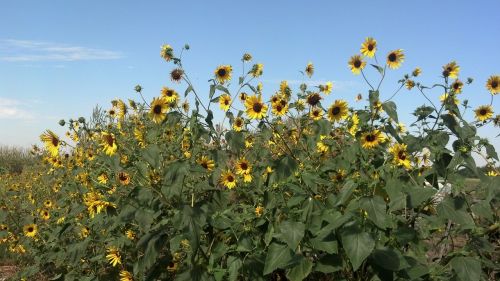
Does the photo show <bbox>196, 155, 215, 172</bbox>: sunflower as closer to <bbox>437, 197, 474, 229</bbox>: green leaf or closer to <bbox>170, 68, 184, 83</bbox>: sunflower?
<bbox>170, 68, 184, 83</bbox>: sunflower

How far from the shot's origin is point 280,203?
314 centimetres

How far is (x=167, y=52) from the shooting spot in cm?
395

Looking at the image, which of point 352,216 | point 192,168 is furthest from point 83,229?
point 352,216

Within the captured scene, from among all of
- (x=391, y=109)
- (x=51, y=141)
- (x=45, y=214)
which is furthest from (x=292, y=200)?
(x=45, y=214)

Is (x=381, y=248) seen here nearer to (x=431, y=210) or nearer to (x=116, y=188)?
(x=431, y=210)

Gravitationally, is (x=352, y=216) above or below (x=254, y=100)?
below

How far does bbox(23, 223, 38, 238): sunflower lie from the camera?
498cm

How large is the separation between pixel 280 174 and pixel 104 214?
1516 mm

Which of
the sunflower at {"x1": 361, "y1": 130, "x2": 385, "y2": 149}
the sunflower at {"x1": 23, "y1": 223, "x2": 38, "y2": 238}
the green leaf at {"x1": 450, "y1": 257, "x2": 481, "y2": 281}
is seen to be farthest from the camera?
the sunflower at {"x1": 23, "y1": 223, "x2": 38, "y2": 238}

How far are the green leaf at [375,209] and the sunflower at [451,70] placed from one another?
2.22 metres

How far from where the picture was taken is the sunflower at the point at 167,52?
395 cm

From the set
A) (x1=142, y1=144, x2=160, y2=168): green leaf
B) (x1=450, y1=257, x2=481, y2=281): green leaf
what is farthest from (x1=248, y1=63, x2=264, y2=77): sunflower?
(x1=450, y1=257, x2=481, y2=281): green leaf

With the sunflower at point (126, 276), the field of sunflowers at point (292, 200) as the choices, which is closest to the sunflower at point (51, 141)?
the field of sunflowers at point (292, 200)

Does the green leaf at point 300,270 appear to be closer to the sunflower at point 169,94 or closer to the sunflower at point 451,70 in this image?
the sunflower at point 169,94
